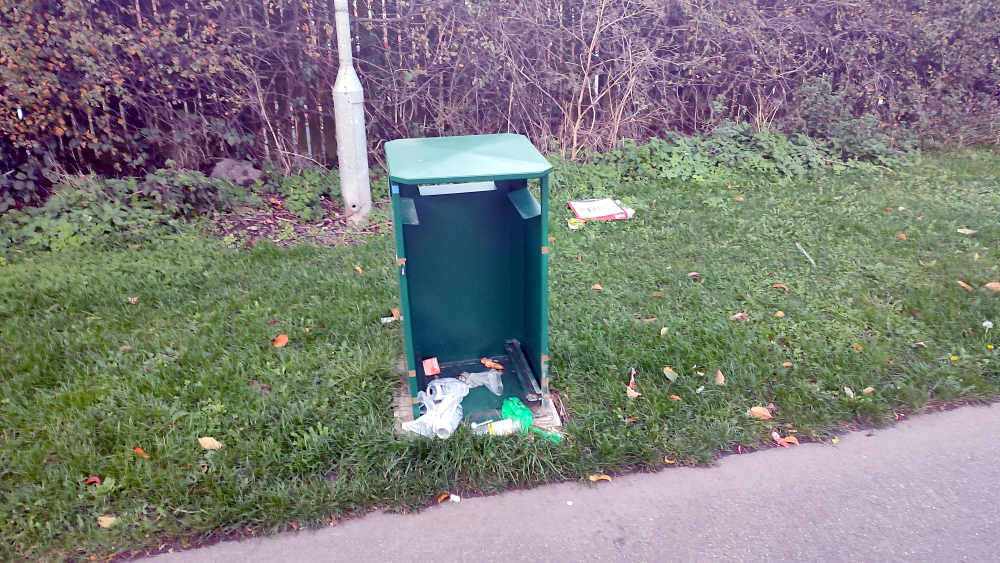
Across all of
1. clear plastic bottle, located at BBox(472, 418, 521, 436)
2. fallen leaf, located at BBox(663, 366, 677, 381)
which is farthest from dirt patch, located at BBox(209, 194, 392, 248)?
fallen leaf, located at BBox(663, 366, 677, 381)

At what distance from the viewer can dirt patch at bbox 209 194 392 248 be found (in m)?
5.92

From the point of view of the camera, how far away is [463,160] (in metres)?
3.26

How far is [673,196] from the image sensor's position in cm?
690

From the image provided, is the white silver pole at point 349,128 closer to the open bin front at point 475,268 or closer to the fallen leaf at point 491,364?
the open bin front at point 475,268

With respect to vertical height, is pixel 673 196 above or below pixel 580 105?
below

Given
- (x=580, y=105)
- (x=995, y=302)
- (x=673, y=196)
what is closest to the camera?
(x=995, y=302)

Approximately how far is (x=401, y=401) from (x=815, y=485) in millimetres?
2002

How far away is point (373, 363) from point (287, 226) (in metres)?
2.63

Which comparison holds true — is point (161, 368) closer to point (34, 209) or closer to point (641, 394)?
point (641, 394)

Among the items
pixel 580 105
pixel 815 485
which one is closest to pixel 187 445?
pixel 815 485

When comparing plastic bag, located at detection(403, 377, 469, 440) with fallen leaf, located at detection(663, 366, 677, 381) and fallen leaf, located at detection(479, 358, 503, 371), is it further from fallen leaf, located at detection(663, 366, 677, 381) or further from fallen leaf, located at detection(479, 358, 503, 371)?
fallen leaf, located at detection(663, 366, 677, 381)

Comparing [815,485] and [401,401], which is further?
[401,401]

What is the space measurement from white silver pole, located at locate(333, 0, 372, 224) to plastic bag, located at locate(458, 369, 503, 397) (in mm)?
2728

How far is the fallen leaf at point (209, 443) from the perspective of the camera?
11.0 ft
